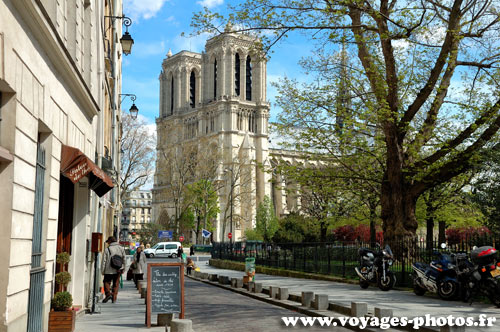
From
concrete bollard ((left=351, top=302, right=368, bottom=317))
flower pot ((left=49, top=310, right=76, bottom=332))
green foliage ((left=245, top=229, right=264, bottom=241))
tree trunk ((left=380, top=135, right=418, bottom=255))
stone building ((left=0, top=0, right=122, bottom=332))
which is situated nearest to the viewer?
stone building ((left=0, top=0, right=122, bottom=332))

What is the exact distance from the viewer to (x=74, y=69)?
10.2 m

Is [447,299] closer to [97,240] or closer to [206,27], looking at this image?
[97,240]

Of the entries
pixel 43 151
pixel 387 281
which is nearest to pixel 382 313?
pixel 43 151

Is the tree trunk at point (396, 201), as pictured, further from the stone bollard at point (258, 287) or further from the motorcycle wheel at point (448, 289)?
the stone bollard at point (258, 287)

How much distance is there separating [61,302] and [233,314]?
13.6ft

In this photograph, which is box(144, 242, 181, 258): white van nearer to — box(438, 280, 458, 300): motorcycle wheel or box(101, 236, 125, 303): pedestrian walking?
box(101, 236, 125, 303): pedestrian walking

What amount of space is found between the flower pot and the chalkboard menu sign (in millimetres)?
1404

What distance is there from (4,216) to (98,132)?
9084 millimetres

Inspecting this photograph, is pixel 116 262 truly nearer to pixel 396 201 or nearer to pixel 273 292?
pixel 273 292

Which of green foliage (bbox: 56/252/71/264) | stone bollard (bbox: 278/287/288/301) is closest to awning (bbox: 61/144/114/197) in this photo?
green foliage (bbox: 56/252/71/264)

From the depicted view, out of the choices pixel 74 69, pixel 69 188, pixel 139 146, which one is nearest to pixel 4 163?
pixel 74 69

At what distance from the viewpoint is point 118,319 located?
37.6 feet

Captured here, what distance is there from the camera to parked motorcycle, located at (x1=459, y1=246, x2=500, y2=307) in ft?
42.9

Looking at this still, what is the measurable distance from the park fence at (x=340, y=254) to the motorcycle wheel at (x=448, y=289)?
51.5 inches
